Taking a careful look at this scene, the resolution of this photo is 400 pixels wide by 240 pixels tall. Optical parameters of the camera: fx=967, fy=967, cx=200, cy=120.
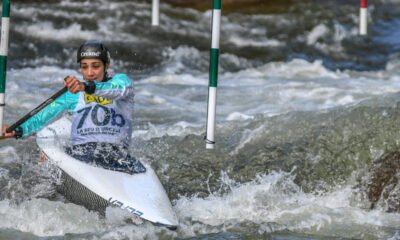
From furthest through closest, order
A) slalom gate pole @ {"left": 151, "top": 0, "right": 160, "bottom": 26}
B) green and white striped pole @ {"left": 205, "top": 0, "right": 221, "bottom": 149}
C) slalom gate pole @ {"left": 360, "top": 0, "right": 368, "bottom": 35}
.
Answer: slalom gate pole @ {"left": 151, "top": 0, "right": 160, "bottom": 26}
slalom gate pole @ {"left": 360, "top": 0, "right": 368, "bottom": 35}
green and white striped pole @ {"left": 205, "top": 0, "right": 221, "bottom": 149}

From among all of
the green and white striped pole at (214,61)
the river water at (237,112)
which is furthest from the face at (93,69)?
the green and white striped pole at (214,61)

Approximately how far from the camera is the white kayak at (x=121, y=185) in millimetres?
5773

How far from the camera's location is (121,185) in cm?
594

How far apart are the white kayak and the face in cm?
50

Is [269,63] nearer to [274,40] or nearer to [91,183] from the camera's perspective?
[274,40]

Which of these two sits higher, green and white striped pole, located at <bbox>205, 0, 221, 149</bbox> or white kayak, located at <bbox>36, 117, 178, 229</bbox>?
green and white striped pole, located at <bbox>205, 0, 221, 149</bbox>

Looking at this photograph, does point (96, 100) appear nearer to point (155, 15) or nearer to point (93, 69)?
point (93, 69)

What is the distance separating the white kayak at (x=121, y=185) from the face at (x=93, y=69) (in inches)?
19.6

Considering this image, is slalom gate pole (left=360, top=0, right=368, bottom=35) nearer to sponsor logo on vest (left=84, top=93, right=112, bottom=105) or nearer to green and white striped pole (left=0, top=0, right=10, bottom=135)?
green and white striped pole (left=0, top=0, right=10, bottom=135)

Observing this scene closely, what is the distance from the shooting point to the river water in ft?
20.0

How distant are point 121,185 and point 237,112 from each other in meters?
3.34

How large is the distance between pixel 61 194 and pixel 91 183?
312 millimetres

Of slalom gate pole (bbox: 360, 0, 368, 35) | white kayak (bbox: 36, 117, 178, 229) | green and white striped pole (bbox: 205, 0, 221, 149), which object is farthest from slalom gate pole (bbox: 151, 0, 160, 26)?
white kayak (bbox: 36, 117, 178, 229)

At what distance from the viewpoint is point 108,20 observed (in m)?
13.3
